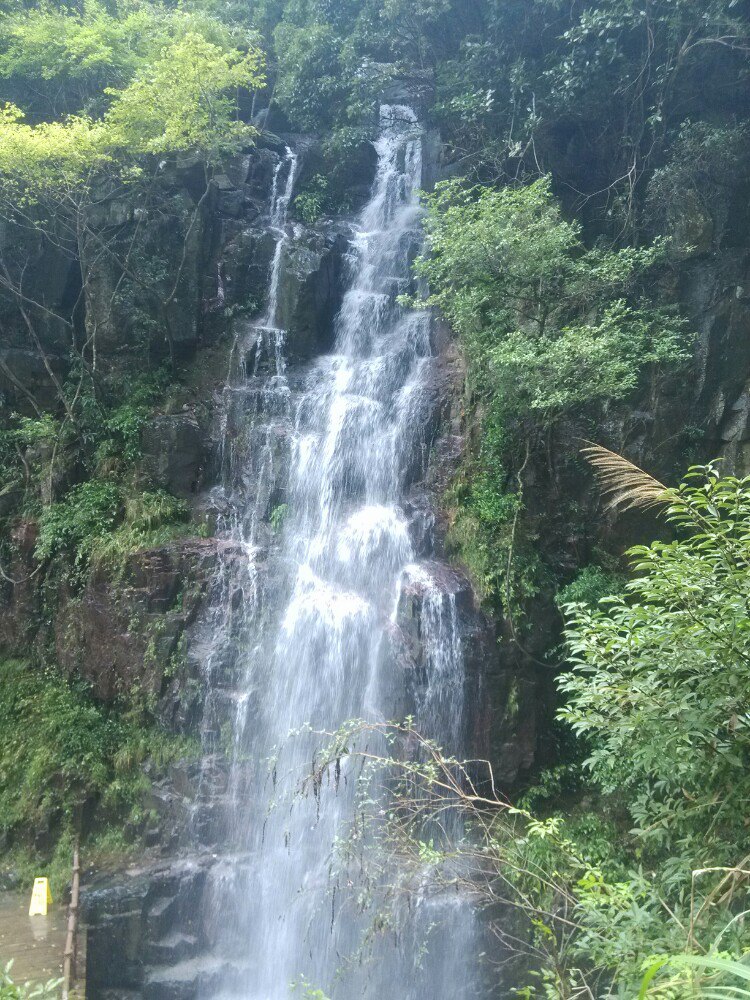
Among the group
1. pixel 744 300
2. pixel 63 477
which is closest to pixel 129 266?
pixel 63 477

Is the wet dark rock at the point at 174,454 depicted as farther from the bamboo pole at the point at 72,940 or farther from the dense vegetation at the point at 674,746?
the dense vegetation at the point at 674,746

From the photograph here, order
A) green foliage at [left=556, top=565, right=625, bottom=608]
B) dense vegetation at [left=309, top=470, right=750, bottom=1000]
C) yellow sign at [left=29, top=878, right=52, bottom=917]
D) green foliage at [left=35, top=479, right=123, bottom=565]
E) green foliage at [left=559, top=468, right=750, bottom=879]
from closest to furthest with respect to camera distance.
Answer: dense vegetation at [left=309, top=470, right=750, bottom=1000] < green foliage at [left=559, top=468, right=750, bottom=879] < yellow sign at [left=29, top=878, right=52, bottom=917] < green foliage at [left=556, top=565, right=625, bottom=608] < green foliage at [left=35, top=479, right=123, bottom=565]

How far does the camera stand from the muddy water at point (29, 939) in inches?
318

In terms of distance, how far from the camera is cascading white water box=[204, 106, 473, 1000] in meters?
8.96

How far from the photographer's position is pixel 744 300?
1166cm

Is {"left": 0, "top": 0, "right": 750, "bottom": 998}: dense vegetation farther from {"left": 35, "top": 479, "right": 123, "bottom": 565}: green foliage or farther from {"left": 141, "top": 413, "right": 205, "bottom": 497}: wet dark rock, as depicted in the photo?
{"left": 141, "top": 413, "right": 205, "bottom": 497}: wet dark rock

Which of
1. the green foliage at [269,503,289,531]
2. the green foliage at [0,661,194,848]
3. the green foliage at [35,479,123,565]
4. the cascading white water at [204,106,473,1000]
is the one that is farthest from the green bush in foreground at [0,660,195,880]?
the green foliage at [269,503,289,531]

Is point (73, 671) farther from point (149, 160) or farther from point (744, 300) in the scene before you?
point (744, 300)

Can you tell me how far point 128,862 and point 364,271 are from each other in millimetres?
12116

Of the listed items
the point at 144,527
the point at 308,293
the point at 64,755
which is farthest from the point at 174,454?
the point at 64,755

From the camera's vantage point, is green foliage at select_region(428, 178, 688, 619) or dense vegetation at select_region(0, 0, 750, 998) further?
dense vegetation at select_region(0, 0, 750, 998)

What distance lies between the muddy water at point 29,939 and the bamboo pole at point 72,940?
0.16 metres

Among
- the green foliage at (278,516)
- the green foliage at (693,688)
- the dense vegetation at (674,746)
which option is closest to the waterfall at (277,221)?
the green foliage at (278,516)

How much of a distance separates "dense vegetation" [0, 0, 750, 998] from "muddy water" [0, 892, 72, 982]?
33.2 inches
